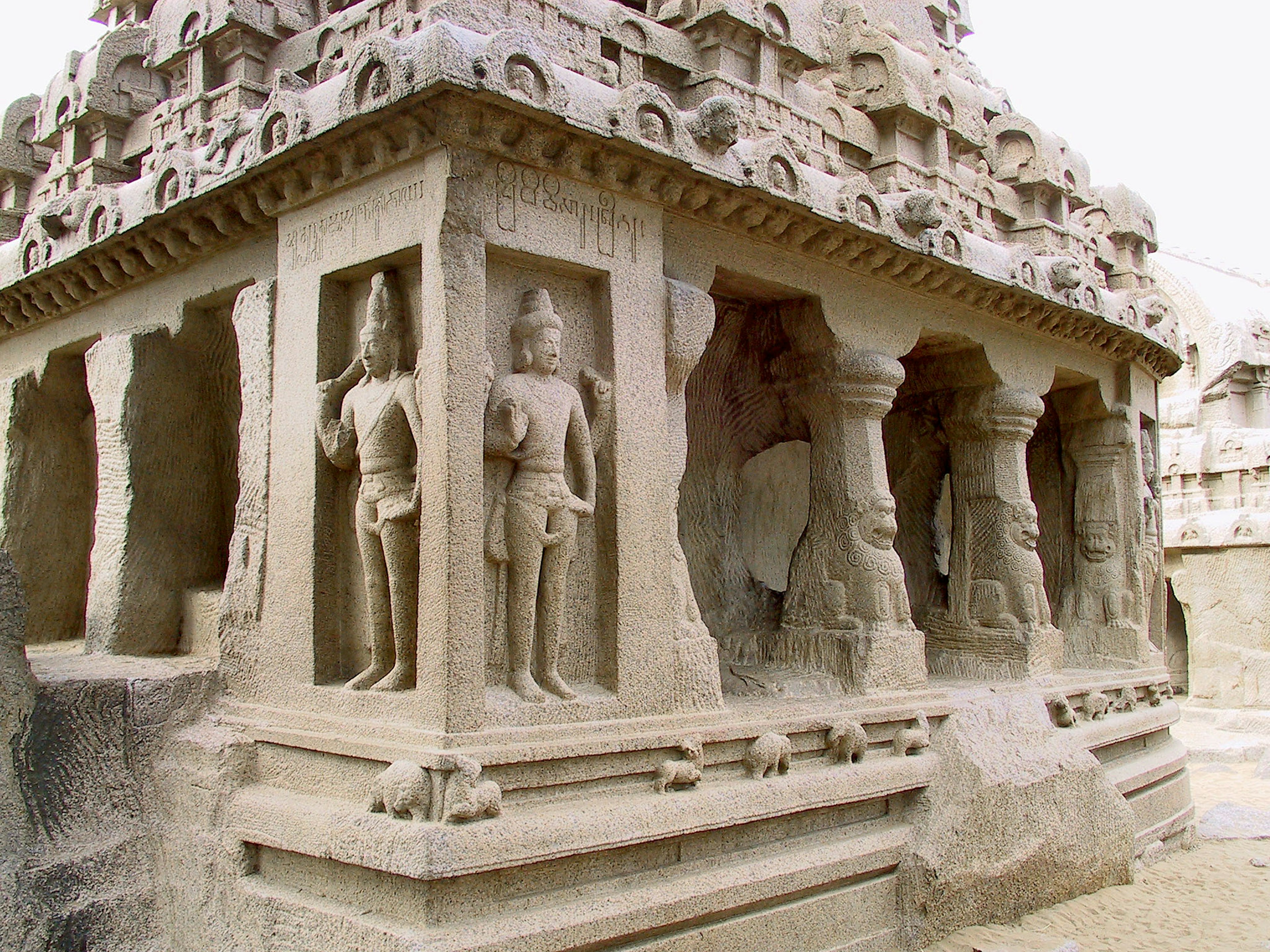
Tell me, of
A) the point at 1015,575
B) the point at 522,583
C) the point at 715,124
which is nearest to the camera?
the point at 522,583

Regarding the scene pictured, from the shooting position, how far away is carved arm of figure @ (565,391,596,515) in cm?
411

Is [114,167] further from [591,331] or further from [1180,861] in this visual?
[1180,861]

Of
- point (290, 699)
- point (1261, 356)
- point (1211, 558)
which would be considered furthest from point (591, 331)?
point (1261, 356)

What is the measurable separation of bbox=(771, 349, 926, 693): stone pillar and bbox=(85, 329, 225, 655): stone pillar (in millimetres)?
2993

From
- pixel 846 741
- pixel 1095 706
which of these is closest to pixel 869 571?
pixel 846 741

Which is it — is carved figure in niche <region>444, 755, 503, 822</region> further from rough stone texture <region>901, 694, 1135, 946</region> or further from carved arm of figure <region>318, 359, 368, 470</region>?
rough stone texture <region>901, 694, 1135, 946</region>

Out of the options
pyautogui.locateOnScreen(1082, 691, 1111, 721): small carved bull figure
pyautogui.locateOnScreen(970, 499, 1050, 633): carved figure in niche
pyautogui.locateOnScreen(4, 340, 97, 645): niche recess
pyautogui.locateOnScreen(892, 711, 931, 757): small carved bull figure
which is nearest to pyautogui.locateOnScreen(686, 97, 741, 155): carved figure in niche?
pyautogui.locateOnScreen(892, 711, 931, 757): small carved bull figure

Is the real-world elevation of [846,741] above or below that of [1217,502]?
below

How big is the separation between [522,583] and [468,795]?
2.50ft

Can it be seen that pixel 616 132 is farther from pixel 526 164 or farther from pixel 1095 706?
pixel 1095 706

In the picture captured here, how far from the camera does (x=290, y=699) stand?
424cm

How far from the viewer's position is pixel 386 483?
3998mm

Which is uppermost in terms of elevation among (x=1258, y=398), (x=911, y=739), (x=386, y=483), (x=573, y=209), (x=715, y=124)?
(x=1258, y=398)

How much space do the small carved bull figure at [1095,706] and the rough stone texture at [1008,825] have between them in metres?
0.65
